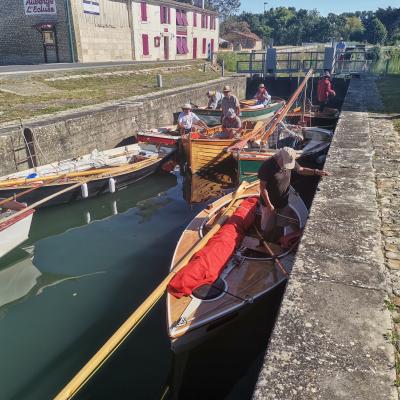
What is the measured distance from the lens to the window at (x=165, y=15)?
36.9 m

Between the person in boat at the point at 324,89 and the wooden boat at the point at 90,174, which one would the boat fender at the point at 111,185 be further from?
the person in boat at the point at 324,89

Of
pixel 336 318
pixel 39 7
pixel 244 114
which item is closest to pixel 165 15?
pixel 39 7

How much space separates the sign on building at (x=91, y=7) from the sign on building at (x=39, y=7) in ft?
6.70

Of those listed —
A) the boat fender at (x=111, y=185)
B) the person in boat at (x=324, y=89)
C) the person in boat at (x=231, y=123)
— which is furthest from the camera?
the person in boat at (x=324, y=89)

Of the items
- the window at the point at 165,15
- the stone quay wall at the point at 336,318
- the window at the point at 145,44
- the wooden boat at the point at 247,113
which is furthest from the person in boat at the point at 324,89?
the window at the point at 165,15

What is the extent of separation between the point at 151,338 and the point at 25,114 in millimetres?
10332

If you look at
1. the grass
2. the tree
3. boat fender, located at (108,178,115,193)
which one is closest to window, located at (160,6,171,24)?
the grass

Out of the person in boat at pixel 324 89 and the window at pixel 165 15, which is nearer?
the person in boat at pixel 324 89

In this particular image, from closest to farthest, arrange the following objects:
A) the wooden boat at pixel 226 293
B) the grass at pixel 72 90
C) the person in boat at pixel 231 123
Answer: the wooden boat at pixel 226 293
the person in boat at pixel 231 123
the grass at pixel 72 90

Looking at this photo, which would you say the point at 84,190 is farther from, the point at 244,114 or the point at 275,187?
the point at 244,114

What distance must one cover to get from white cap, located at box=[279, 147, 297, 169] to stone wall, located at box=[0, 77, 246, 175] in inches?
300

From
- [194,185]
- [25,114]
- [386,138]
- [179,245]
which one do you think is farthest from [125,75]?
[179,245]

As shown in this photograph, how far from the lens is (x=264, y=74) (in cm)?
3059

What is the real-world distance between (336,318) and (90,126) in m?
11.6
